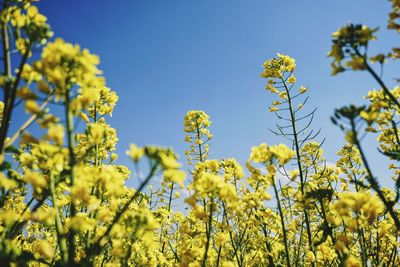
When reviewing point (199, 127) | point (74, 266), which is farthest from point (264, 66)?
point (74, 266)

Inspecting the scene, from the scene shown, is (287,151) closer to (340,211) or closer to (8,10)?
(340,211)

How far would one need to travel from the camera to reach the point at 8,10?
7.41 ft

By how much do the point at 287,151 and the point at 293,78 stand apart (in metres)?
4.28

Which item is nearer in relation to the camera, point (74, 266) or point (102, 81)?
point (74, 266)

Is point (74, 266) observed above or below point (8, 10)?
below

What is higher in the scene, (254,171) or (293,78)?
(293,78)

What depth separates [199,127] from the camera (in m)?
7.81

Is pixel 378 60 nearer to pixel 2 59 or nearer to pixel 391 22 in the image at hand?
pixel 391 22

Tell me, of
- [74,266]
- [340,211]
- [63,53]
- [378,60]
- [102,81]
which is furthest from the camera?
[378,60]

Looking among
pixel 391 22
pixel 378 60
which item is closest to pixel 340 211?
pixel 378 60

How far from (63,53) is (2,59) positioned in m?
0.75

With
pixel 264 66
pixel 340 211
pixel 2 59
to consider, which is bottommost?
pixel 340 211

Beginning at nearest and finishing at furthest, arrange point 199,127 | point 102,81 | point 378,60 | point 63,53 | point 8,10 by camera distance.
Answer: point 63,53, point 102,81, point 8,10, point 378,60, point 199,127

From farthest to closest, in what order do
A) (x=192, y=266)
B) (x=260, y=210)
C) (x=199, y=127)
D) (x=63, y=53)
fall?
(x=199, y=127), (x=260, y=210), (x=192, y=266), (x=63, y=53)
